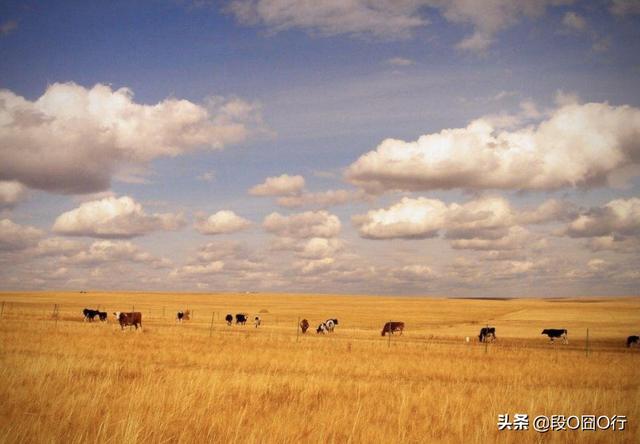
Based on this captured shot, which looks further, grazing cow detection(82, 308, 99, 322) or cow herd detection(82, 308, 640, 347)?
grazing cow detection(82, 308, 99, 322)

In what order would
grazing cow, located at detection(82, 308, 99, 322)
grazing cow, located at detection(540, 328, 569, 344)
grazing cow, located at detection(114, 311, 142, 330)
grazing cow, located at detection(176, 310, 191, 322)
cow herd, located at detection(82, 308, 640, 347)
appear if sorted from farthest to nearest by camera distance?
grazing cow, located at detection(176, 310, 191, 322) < grazing cow, located at detection(82, 308, 99, 322) < grazing cow, located at detection(540, 328, 569, 344) < cow herd, located at detection(82, 308, 640, 347) < grazing cow, located at detection(114, 311, 142, 330)

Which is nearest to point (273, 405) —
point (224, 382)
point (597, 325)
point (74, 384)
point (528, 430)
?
point (224, 382)

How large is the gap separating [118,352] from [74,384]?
37.7 feet

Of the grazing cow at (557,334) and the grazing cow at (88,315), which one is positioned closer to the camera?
the grazing cow at (557,334)

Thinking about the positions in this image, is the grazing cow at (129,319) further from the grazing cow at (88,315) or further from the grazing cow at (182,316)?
the grazing cow at (182,316)

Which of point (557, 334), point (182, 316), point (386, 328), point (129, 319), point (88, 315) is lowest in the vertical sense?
point (182, 316)

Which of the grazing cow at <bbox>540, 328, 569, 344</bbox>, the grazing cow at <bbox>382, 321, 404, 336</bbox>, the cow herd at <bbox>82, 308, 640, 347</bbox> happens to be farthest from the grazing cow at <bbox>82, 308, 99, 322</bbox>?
the grazing cow at <bbox>540, 328, 569, 344</bbox>

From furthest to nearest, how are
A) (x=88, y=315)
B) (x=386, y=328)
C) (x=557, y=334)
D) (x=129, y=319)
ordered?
(x=88, y=315), (x=386, y=328), (x=557, y=334), (x=129, y=319)

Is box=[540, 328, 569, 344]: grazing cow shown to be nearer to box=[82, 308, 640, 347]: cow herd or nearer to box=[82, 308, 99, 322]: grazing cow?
box=[82, 308, 640, 347]: cow herd

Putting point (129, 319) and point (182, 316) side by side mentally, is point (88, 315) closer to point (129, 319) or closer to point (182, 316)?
point (182, 316)

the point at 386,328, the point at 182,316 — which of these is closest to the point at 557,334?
the point at 386,328

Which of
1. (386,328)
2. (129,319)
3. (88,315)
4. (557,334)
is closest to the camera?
(129,319)

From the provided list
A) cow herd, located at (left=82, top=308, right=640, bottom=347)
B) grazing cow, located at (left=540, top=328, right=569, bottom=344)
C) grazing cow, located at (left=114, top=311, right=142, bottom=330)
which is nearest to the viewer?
grazing cow, located at (left=114, top=311, right=142, bottom=330)

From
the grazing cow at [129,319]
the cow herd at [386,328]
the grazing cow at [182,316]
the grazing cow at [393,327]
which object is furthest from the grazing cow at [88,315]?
the grazing cow at [393,327]
